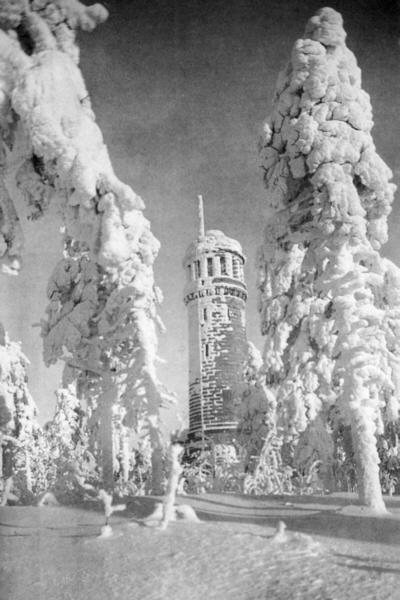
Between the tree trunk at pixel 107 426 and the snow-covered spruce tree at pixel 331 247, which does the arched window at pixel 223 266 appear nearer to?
the snow-covered spruce tree at pixel 331 247

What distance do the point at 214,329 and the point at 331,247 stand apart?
2850cm

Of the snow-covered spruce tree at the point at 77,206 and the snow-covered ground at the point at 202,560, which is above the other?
the snow-covered spruce tree at the point at 77,206

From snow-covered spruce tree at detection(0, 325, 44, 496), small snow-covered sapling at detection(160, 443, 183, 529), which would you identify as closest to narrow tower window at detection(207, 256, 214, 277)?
snow-covered spruce tree at detection(0, 325, 44, 496)

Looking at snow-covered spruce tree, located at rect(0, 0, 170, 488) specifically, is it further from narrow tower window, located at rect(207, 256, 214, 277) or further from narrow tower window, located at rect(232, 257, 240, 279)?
narrow tower window, located at rect(232, 257, 240, 279)

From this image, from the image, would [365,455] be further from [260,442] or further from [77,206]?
[77,206]

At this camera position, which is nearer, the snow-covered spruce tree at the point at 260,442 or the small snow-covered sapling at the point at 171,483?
the small snow-covered sapling at the point at 171,483

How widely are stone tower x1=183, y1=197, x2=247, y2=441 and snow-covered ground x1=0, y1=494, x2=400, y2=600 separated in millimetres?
27452

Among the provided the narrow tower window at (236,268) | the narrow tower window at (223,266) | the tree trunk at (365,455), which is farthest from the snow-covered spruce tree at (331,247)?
the narrow tower window at (236,268)

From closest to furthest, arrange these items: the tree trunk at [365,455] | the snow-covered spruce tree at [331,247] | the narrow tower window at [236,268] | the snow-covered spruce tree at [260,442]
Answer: the tree trunk at [365,455] → the snow-covered spruce tree at [331,247] → the snow-covered spruce tree at [260,442] → the narrow tower window at [236,268]

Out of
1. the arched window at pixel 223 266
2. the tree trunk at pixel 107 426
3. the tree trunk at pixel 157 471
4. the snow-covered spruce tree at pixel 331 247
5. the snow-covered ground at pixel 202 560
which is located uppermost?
the arched window at pixel 223 266

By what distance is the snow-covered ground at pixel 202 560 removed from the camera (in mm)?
6773

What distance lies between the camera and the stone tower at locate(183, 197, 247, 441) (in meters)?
38.4

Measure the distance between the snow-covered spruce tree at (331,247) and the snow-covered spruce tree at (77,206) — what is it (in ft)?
12.5

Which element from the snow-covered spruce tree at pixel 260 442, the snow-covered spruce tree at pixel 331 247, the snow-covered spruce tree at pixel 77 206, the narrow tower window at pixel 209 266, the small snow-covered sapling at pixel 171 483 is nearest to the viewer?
the small snow-covered sapling at pixel 171 483
